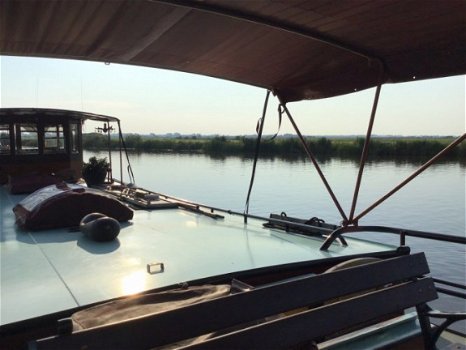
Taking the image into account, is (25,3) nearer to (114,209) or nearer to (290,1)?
(290,1)

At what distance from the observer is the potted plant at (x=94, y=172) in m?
9.65

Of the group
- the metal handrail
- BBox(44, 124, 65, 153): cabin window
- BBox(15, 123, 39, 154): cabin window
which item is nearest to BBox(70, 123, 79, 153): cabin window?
BBox(44, 124, 65, 153): cabin window

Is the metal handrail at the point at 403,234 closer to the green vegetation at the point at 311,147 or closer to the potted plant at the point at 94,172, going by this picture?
the potted plant at the point at 94,172

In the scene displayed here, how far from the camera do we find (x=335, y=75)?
432cm

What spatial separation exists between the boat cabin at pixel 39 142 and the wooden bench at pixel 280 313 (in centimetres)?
850

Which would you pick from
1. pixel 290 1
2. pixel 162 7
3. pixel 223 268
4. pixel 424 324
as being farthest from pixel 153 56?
pixel 424 324

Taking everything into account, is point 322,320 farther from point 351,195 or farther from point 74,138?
point 351,195

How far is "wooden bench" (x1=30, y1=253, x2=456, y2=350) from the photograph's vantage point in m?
1.75

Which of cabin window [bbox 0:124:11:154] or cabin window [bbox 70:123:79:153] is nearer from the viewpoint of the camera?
cabin window [bbox 0:124:11:154]

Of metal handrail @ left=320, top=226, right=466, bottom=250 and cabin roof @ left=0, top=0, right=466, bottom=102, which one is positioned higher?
cabin roof @ left=0, top=0, right=466, bottom=102

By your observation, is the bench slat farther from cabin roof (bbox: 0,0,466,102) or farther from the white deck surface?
cabin roof (bbox: 0,0,466,102)

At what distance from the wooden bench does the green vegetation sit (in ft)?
74.7

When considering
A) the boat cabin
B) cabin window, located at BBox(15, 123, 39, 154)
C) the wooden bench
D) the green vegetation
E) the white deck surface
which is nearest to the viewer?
the wooden bench

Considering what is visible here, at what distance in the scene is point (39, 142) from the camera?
1007 cm
